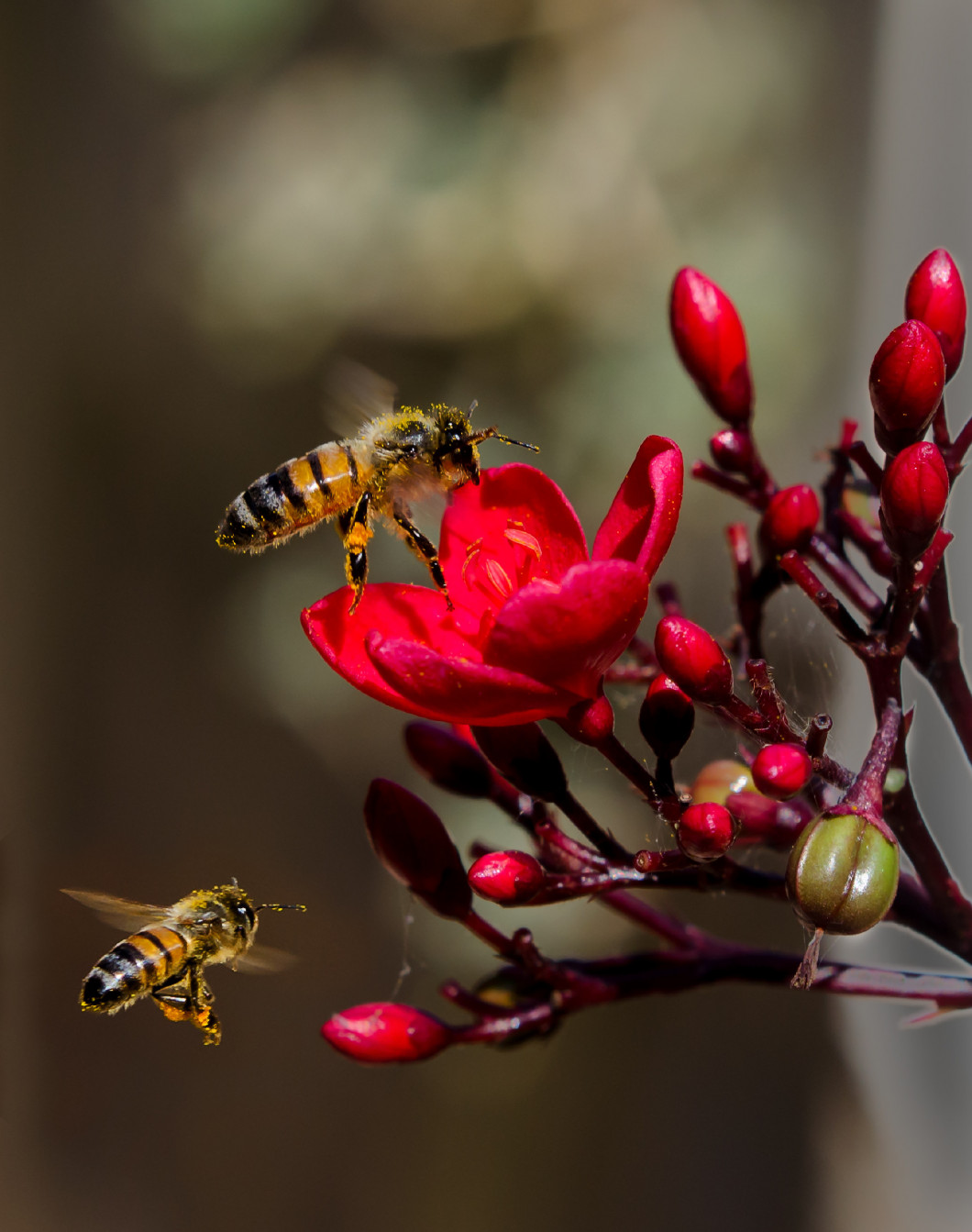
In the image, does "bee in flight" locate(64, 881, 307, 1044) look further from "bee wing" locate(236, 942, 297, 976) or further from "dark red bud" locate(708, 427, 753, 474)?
"dark red bud" locate(708, 427, 753, 474)

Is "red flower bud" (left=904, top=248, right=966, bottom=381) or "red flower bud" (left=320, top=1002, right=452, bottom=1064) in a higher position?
"red flower bud" (left=904, top=248, right=966, bottom=381)

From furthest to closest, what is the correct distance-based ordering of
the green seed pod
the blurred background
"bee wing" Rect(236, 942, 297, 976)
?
1. the blurred background
2. "bee wing" Rect(236, 942, 297, 976)
3. the green seed pod

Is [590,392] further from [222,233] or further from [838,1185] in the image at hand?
[838,1185]

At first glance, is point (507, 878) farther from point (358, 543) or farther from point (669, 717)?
point (358, 543)

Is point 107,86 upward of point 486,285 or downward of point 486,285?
upward

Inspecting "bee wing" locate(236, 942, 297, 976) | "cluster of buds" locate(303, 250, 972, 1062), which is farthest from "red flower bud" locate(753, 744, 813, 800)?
"bee wing" locate(236, 942, 297, 976)

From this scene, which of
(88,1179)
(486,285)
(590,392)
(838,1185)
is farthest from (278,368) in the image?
(838,1185)

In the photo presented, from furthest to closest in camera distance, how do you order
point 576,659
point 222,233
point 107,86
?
point 107,86
point 222,233
point 576,659

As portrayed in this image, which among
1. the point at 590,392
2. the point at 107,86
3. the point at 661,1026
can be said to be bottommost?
the point at 661,1026
